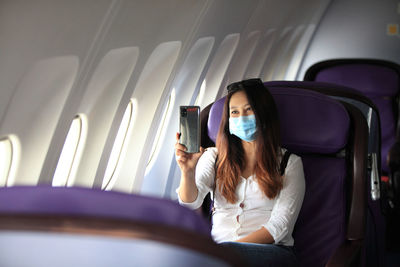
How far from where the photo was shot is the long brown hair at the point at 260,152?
2445 mm

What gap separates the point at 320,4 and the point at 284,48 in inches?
34.9

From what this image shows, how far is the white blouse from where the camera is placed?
239 centimetres

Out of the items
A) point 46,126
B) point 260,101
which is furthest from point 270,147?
point 46,126

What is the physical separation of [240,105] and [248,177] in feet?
1.16

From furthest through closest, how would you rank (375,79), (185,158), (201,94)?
(375,79), (201,94), (185,158)

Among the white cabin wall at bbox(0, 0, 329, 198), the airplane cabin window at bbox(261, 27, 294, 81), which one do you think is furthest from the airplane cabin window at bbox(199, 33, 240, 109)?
the airplane cabin window at bbox(261, 27, 294, 81)

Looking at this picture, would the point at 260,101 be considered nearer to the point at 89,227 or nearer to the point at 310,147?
the point at 310,147

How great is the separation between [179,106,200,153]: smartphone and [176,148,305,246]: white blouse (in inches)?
6.3

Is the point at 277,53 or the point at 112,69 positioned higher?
the point at 277,53

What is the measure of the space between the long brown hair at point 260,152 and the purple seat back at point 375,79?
3.58m

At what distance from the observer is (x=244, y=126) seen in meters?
2.51

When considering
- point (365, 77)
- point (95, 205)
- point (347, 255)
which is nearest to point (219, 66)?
point (365, 77)

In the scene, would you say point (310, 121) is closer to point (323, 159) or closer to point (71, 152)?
point (323, 159)

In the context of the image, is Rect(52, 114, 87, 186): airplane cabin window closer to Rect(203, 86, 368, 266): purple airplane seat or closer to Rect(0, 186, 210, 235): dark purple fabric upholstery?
Rect(203, 86, 368, 266): purple airplane seat
